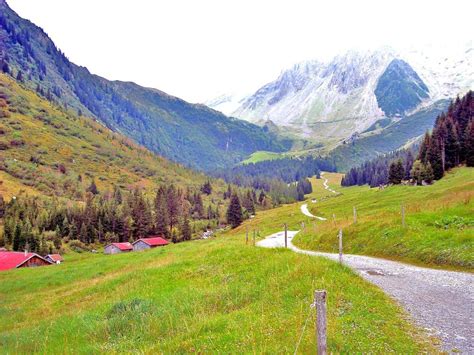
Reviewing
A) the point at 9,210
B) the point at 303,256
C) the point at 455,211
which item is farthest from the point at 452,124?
the point at 9,210

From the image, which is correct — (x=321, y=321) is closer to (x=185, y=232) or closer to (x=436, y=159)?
(x=436, y=159)

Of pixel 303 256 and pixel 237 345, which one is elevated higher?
pixel 303 256

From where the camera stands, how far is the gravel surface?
38.9 ft

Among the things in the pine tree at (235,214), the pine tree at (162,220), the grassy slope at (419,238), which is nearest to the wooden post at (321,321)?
the grassy slope at (419,238)

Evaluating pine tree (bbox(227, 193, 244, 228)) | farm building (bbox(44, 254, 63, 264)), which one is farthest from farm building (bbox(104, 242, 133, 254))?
pine tree (bbox(227, 193, 244, 228))

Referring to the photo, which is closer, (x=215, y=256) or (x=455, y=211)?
(x=215, y=256)

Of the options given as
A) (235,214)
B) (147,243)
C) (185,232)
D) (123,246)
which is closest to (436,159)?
(235,214)

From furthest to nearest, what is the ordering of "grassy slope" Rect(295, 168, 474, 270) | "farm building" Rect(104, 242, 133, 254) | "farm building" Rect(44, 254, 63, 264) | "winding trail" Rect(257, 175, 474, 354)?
"farm building" Rect(104, 242, 133, 254)
"farm building" Rect(44, 254, 63, 264)
"grassy slope" Rect(295, 168, 474, 270)
"winding trail" Rect(257, 175, 474, 354)

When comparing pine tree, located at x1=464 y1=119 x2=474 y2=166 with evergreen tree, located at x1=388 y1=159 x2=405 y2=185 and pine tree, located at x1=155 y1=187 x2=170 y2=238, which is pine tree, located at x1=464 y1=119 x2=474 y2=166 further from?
pine tree, located at x1=155 y1=187 x2=170 y2=238

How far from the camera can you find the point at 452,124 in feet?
Answer: 338

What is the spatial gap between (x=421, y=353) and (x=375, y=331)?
1.52m

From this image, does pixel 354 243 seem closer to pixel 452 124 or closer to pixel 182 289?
pixel 182 289

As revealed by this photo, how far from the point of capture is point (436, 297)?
1634cm

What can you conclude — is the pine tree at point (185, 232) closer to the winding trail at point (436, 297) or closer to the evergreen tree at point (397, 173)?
the evergreen tree at point (397, 173)
